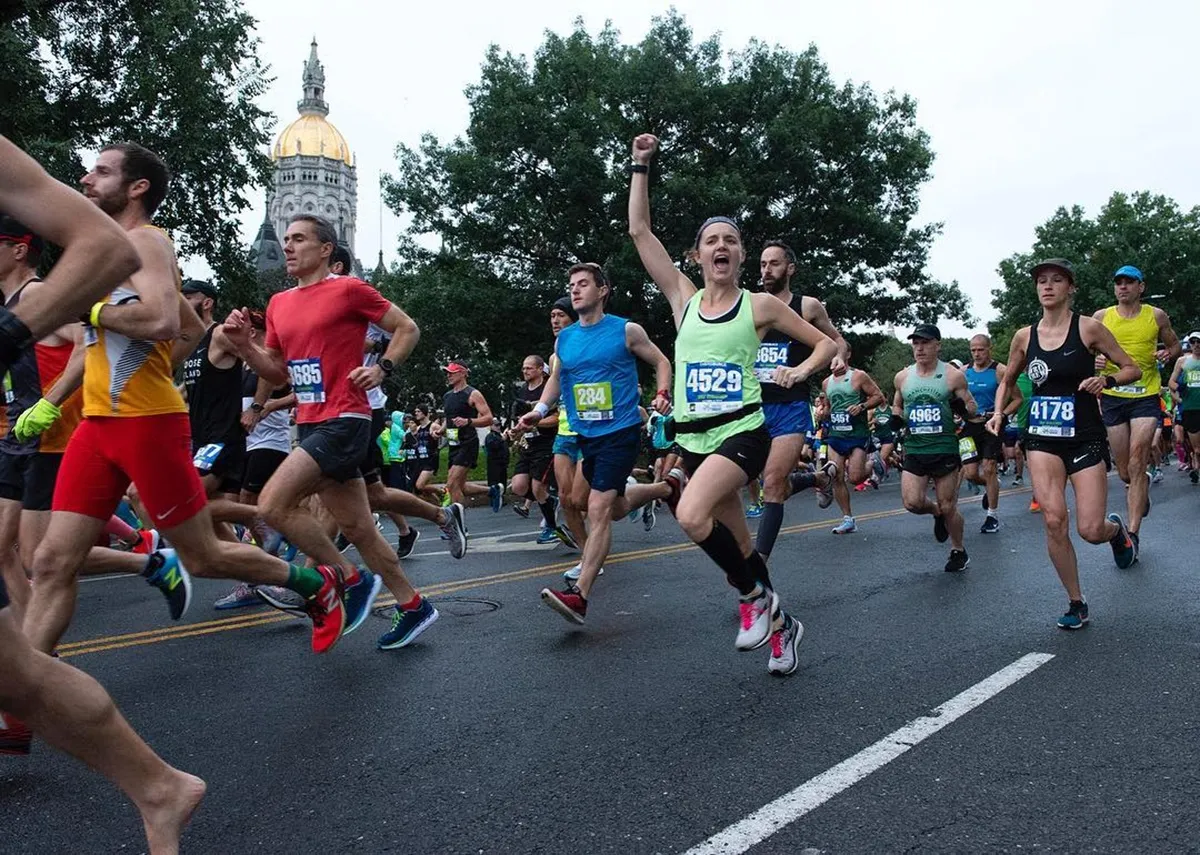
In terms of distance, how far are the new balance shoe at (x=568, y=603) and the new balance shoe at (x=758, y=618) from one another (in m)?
1.17

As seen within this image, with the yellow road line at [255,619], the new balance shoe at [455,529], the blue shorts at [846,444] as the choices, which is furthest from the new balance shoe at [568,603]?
the blue shorts at [846,444]

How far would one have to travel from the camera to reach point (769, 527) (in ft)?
22.4

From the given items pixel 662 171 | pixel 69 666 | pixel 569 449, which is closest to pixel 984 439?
pixel 569 449

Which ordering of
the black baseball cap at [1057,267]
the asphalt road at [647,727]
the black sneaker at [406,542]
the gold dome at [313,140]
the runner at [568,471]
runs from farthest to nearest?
the gold dome at [313,140] → the black sneaker at [406,542] → the runner at [568,471] → the black baseball cap at [1057,267] → the asphalt road at [647,727]

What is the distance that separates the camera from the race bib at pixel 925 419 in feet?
28.9

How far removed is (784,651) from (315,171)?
190 m

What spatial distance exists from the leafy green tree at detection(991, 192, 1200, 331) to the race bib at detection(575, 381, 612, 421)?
52127 mm

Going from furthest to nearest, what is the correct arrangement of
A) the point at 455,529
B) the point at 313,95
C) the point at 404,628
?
the point at 313,95 < the point at 455,529 < the point at 404,628

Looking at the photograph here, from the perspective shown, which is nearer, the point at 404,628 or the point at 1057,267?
the point at 404,628

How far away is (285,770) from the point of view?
359cm

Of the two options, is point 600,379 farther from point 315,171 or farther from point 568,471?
point 315,171

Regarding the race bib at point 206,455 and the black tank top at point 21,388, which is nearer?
the black tank top at point 21,388

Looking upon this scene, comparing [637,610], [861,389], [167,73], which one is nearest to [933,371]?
[861,389]

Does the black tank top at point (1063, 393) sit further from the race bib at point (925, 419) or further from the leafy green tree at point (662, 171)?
the leafy green tree at point (662, 171)
